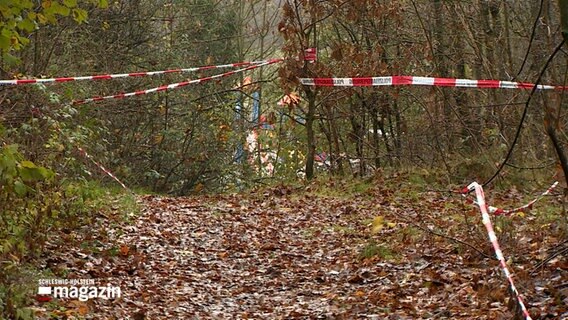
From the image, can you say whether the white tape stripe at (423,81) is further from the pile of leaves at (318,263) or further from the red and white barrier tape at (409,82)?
the pile of leaves at (318,263)

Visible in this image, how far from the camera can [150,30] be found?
71.1 feet

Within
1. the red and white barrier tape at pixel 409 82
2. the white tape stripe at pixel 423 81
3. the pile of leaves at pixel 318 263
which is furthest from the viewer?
the white tape stripe at pixel 423 81

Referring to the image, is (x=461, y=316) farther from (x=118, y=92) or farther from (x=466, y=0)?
(x=118, y=92)

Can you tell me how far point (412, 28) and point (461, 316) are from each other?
14110 mm

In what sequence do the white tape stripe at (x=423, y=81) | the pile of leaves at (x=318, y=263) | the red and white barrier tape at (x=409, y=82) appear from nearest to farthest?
the pile of leaves at (x=318, y=263) < the red and white barrier tape at (x=409, y=82) < the white tape stripe at (x=423, y=81)

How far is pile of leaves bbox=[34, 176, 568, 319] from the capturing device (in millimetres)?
7359

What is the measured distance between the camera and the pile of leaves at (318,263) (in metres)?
7.36

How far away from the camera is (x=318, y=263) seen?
33.4 feet

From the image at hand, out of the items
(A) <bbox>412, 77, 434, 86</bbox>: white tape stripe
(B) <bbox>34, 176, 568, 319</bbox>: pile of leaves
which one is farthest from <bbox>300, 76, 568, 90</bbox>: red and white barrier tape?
(B) <bbox>34, 176, 568, 319</bbox>: pile of leaves

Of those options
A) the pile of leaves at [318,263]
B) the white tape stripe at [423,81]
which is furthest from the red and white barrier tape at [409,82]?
the pile of leaves at [318,263]

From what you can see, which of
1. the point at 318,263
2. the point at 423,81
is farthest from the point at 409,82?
the point at 318,263

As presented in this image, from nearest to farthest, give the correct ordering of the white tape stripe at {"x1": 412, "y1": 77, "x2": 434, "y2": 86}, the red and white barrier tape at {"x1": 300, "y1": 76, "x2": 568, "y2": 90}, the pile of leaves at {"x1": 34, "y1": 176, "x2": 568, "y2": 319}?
the pile of leaves at {"x1": 34, "y1": 176, "x2": 568, "y2": 319} < the red and white barrier tape at {"x1": 300, "y1": 76, "x2": 568, "y2": 90} < the white tape stripe at {"x1": 412, "y1": 77, "x2": 434, "y2": 86}

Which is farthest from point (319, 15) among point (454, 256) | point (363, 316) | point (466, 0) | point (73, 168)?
point (363, 316)

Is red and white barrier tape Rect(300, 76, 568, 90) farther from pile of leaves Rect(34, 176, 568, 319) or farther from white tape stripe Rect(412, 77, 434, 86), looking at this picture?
pile of leaves Rect(34, 176, 568, 319)
